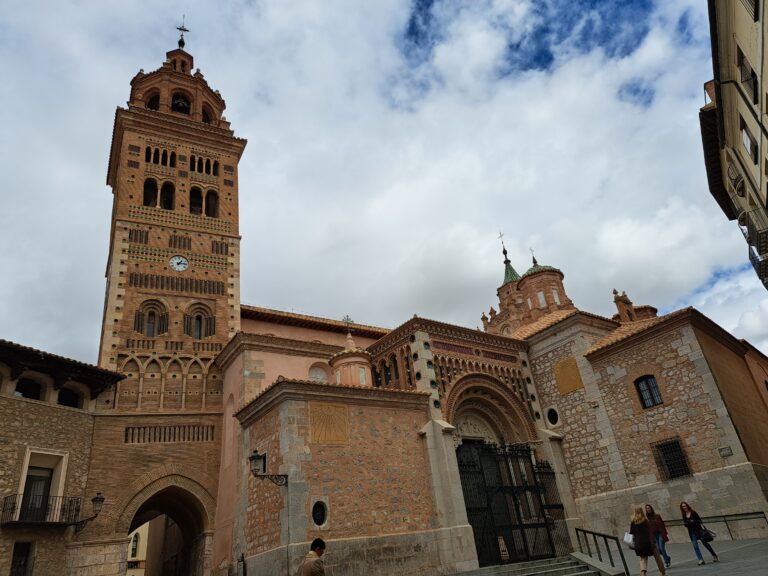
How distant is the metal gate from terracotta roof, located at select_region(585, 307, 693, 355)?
14.3 feet

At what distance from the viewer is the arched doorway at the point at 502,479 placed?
15695 mm

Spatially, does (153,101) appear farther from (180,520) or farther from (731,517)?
(731,517)

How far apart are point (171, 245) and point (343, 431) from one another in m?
12.8

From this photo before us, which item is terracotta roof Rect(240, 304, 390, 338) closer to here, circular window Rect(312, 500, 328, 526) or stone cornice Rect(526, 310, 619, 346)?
stone cornice Rect(526, 310, 619, 346)

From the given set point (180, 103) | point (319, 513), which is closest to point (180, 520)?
point (319, 513)

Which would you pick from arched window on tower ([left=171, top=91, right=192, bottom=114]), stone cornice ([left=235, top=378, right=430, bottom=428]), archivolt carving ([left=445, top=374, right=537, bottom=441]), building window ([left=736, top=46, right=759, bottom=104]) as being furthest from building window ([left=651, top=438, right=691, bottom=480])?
arched window on tower ([left=171, top=91, right=192, bottom=114])

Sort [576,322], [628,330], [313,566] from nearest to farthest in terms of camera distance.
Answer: [313,566] → [628,330] → [576,322]

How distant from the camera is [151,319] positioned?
70.6ft

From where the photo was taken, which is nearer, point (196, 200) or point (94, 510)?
point (94, 510)

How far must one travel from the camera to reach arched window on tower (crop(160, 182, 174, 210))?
2470 cm

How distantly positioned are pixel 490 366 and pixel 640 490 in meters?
6.04

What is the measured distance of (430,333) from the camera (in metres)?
18.7

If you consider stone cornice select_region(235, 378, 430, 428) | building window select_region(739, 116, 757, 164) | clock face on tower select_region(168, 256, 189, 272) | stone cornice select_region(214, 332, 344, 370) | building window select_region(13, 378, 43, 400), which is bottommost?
stone cornice select_region(235, 378, 430, 428)

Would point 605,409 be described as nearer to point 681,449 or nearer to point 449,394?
point 681,449
